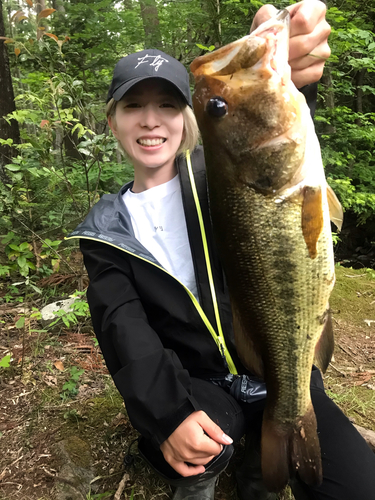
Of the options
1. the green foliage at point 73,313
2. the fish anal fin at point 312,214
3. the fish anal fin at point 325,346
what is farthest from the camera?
the green foliage at point 73,313

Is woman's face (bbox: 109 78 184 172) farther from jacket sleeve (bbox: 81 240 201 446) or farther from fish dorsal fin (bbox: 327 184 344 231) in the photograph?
fish dorsal fin (bbox: 327 184 344 231)

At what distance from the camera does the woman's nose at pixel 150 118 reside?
77.4 inches

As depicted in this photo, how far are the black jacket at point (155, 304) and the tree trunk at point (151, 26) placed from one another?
229 inches

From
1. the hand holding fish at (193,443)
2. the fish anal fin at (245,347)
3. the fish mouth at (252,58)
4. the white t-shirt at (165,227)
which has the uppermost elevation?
the fish mouth at (252,58)

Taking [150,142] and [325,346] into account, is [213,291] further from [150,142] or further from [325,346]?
[150,142]

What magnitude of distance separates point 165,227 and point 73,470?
1.57 meters

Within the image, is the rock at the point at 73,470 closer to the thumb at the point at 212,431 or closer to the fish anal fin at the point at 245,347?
the thumb at the point at 212,431

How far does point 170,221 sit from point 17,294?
3242mm

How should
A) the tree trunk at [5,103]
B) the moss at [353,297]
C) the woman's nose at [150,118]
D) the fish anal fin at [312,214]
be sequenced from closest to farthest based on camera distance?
the fish anal fin at [312,214] < the woman's nose at [150,118] < the moss at [353,297] < the tree trunk at [5,103]

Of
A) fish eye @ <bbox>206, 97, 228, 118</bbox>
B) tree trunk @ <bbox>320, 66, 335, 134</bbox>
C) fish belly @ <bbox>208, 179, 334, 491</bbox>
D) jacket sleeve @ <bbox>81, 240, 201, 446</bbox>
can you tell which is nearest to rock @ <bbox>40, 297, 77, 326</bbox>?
jacket sleeve @ <bbox>81, 240, 201, 446</bbox>

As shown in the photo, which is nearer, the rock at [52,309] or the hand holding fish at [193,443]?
the hand holding fish at [193,443]

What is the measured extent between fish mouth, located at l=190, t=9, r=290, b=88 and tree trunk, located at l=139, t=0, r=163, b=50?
20.0ft

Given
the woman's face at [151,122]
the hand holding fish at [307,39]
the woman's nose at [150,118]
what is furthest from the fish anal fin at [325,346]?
the woman's nose at [150,118]

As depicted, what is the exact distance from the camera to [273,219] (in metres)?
1.37
